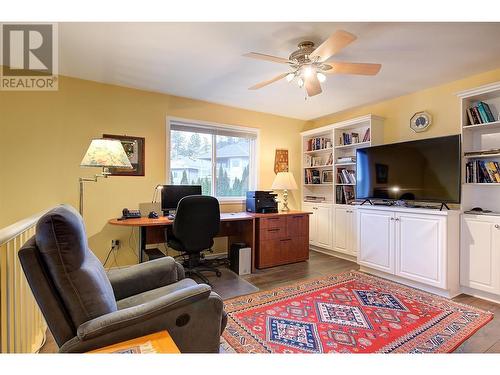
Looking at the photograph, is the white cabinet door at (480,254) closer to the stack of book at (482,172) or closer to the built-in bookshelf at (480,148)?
the built-in bookshelf at (480,148)

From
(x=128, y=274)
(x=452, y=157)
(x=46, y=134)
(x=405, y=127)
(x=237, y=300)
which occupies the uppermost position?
(x=405, y=127)

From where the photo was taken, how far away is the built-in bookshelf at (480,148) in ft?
8.45

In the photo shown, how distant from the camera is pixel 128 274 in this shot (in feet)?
5.52

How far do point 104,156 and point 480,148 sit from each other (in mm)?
3697

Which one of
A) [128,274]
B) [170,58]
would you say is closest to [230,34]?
[170,58]

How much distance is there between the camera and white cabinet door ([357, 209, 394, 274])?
120 inches

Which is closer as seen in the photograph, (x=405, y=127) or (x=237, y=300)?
(x=237, y=300)

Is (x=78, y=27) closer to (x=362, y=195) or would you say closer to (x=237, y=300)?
(x=237, y=300)

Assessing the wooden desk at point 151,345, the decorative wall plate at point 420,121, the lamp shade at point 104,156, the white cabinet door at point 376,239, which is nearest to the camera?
the wooden desk at point 151,345

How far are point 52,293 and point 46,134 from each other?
8.36 ft

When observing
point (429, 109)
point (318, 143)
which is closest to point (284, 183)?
point (318, 143)

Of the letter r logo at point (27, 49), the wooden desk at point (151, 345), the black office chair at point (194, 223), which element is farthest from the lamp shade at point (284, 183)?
the wooden desk at point (151, 345)

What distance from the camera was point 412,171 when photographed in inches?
118

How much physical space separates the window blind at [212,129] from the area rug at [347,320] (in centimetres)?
244
